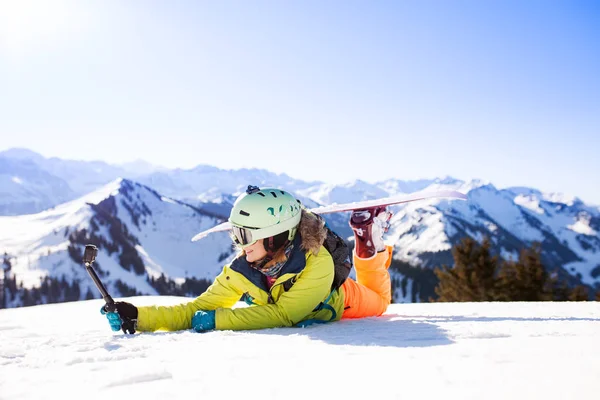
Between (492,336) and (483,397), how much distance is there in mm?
2051

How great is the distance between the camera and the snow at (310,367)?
2.17 m

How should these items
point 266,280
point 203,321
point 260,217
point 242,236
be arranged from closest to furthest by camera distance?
point 203,321 → point 260,217 → point 242,236 → point 266,280

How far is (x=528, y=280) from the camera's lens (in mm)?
30203

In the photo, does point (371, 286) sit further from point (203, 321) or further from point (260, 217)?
point (203, 321)

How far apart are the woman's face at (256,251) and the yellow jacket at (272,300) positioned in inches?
7.6

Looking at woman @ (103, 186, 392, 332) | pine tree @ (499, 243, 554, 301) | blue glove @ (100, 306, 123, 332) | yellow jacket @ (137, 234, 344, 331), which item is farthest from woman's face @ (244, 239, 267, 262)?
pine tree @ (499, 243, 554, 301)

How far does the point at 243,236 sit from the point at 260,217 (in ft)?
1.14

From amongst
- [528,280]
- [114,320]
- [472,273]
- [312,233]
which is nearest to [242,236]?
[312,233]

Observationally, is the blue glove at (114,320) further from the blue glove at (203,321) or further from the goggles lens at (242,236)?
the goggles lens at (242,236)

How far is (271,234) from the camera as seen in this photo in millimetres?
5250

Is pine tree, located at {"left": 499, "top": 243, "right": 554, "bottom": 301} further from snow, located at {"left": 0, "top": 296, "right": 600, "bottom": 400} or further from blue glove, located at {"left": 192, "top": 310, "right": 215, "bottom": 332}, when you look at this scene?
blue glove, located at {"left": 192, "top": 310, "right": 215, "bottom": 332}

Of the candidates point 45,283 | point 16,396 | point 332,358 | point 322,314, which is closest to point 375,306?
point 322,314

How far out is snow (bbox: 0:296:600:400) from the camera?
217 cm

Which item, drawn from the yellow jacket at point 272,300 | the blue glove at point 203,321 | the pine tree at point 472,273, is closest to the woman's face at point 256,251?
the yellow jacket at point 272,300
